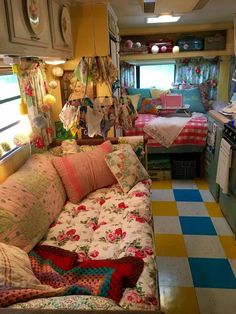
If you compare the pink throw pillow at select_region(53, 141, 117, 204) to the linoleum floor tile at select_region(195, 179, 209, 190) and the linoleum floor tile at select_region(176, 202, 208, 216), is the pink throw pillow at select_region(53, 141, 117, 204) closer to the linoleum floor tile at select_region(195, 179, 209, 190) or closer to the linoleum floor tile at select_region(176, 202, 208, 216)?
the linoleum floor tile at select_region(176, 202, 208, 216)

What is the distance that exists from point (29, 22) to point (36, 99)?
896 millimetres

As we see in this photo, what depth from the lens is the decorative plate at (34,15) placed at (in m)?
1.64

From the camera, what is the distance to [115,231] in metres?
1.83

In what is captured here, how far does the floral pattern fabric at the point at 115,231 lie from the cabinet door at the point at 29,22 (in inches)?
47.8

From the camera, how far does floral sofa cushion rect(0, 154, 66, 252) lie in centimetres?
154

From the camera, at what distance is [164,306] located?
1856mm

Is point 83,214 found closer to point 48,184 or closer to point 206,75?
point 48,184

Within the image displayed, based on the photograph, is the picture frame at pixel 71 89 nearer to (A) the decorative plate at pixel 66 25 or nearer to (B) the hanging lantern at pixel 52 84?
(B) the hanging lantern at pixel 52 84

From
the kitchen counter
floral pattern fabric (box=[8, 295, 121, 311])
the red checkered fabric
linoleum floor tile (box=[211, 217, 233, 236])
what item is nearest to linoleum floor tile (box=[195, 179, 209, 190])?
the red checkered fabric

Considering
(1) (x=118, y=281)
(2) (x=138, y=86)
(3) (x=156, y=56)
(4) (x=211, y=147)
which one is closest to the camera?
(1) (x=118, y=281)

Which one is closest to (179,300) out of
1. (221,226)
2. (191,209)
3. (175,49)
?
(221,226)

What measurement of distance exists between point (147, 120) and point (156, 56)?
1332 millimetres

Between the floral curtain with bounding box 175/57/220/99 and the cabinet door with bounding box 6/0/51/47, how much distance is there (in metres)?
3.23

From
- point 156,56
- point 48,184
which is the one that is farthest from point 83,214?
point 156,56
